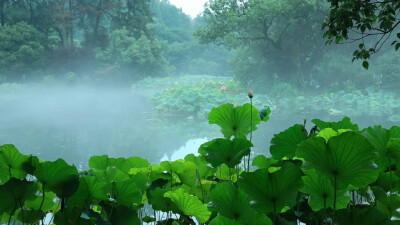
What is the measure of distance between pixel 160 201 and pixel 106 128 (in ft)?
21.3

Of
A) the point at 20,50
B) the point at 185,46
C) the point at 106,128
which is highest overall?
the point at 185,46

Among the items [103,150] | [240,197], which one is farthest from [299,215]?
[103,150]

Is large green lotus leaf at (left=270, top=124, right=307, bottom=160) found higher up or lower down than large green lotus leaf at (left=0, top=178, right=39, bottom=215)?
higher up

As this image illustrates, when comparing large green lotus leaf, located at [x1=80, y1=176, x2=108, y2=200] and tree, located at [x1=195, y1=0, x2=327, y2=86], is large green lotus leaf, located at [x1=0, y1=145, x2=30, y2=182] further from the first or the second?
tree, located at [x1=195, y1=0, x2=327, y2=86]

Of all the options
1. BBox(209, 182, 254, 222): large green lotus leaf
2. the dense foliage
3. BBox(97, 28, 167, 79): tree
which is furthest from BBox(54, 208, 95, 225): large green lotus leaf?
BBox(97, 28, 167, 79): tree

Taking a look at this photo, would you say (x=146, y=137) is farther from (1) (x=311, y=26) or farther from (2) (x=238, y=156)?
(2) (x=238, y=156)

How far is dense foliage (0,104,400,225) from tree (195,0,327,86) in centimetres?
734

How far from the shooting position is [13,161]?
338mm

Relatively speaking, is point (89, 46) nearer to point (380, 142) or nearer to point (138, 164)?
point (138, 164)

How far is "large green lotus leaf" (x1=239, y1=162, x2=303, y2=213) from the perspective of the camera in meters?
0.29

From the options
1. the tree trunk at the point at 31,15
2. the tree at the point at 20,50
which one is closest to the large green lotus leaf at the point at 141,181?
the tree at the point at 20,50

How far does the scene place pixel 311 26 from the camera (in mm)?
8250

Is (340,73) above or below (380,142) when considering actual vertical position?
below

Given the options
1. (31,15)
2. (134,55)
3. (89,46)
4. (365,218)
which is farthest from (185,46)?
(365,218)
